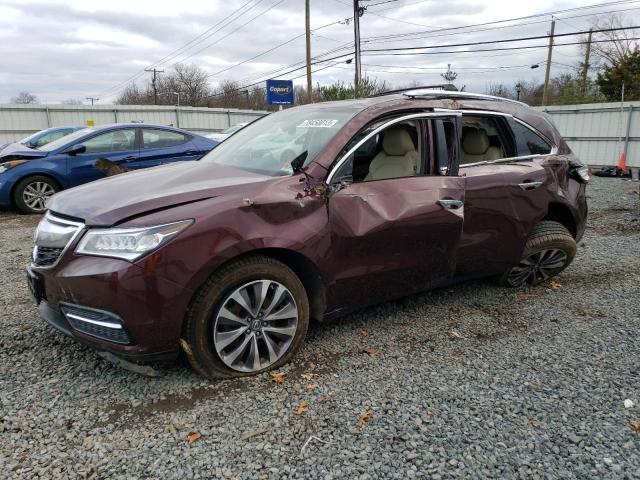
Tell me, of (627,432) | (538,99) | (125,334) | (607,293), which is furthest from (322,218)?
(538,99)

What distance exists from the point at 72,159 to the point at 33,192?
0.88m

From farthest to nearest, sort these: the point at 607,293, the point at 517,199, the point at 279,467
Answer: the point at 607,293 → the point at 517,199 → the point at 279,467

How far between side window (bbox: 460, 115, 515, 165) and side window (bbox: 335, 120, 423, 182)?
1.56 feet

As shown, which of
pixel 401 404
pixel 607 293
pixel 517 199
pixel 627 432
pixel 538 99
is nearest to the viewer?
pixel 627 432

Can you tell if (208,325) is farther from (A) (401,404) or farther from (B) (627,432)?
(B) (627,432)

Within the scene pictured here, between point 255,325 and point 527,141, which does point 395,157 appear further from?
point 255,325

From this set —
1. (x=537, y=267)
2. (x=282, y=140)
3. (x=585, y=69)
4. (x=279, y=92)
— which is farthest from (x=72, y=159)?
(x=585, y=69)

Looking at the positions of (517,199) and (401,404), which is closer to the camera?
(401,404)

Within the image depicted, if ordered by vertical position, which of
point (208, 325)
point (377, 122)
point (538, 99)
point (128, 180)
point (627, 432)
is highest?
point (538, 99)

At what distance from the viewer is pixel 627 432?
2465mm

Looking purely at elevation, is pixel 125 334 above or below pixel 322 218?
below

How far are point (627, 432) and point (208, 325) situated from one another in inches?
91.0

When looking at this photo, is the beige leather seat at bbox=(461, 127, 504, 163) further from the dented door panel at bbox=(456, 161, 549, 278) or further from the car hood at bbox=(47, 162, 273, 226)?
the car hood at bbox=(47, 162, 273, 226)

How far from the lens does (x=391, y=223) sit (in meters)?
3.25
